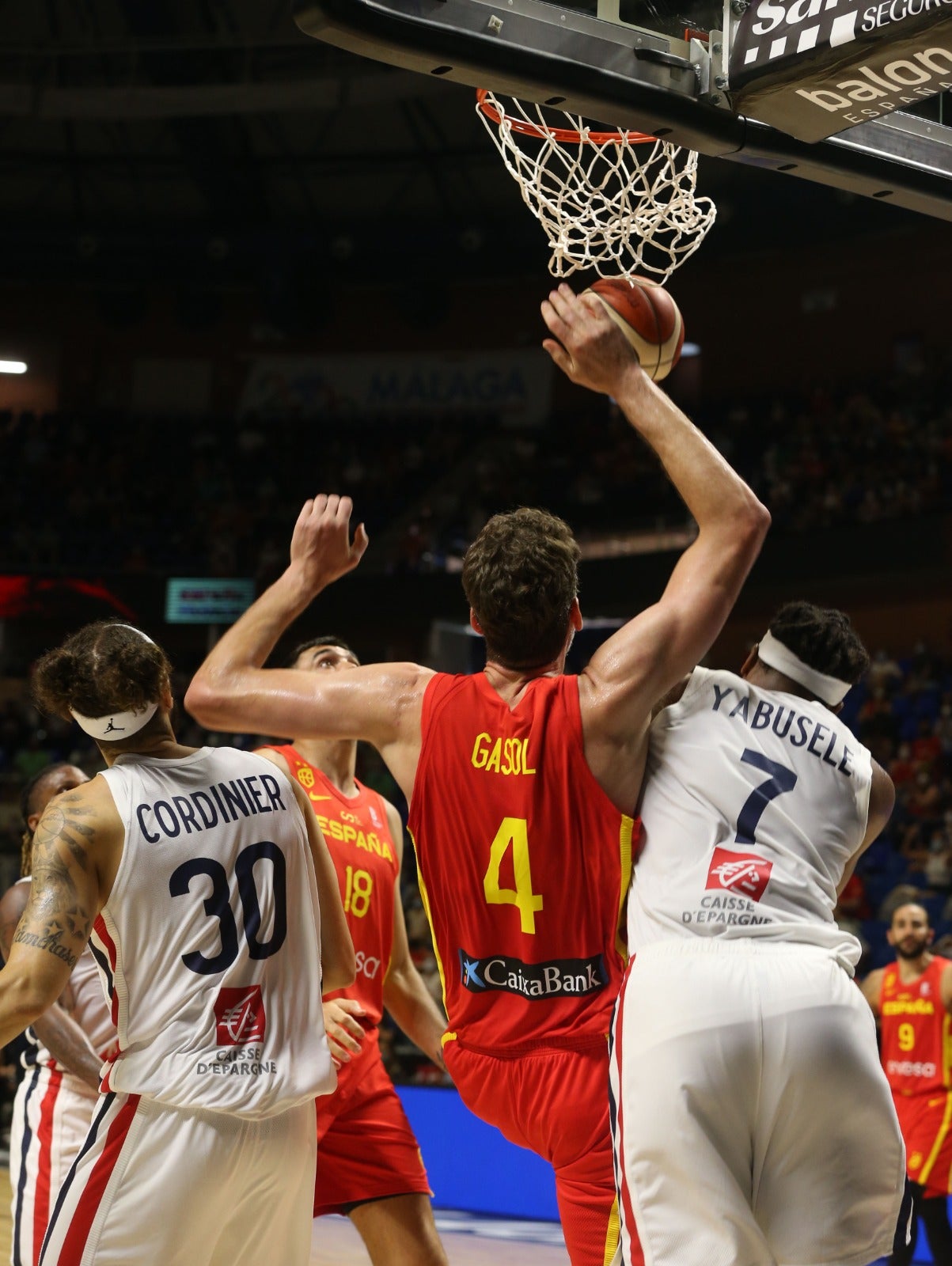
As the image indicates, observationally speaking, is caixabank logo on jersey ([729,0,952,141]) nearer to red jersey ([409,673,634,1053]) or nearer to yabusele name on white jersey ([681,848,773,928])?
red jersey ([409,673,634,1053])

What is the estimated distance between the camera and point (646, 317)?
3137mm

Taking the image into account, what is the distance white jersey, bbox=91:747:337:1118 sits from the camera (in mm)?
2949

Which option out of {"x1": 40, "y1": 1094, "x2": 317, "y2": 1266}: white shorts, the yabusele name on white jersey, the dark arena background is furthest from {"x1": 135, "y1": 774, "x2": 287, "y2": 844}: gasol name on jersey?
the dark arena background

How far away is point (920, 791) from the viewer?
550 inches

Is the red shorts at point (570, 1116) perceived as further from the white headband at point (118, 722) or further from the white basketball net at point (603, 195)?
the white basketball net at point (603, 195)

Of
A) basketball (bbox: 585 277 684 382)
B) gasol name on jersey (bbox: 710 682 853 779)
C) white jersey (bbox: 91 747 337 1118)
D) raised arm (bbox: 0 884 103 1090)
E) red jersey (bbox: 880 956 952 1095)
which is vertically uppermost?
basketball (bbox: 585 277 684 382)

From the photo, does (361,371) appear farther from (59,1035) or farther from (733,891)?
(733,891)

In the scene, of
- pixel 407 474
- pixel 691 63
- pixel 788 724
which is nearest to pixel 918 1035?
pixel 788 724

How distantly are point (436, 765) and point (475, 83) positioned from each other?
165cm

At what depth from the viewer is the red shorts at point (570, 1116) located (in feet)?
9.42

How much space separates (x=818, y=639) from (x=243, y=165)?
18137 mm

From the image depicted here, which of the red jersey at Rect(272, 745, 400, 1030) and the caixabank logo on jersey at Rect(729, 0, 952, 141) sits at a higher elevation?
the caixabank logo on jersey at Rect(729, 0, 952, 141)

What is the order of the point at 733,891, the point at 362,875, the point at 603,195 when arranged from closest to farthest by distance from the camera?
the point at 733,891
the point at 362,875
the point at 603,195

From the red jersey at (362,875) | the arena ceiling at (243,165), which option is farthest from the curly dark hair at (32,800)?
the arena ceiling at (243,165)
